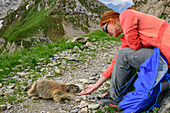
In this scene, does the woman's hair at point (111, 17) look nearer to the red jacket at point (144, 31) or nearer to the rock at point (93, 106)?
the red jacket at point (144, 31)

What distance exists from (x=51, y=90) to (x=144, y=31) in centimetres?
333

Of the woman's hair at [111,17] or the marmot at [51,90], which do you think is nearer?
the woman's hair at [111,17]

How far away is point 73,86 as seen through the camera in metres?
4.71

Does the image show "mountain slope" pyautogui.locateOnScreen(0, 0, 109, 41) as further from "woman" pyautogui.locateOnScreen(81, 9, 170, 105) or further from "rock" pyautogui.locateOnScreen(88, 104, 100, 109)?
"woman" pyautogui.locateOnScreen(81, 9, 170, 105)

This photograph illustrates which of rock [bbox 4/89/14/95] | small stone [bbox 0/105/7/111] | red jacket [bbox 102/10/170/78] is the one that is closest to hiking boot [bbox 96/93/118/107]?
red jacket [bbox 102/10/170/78]

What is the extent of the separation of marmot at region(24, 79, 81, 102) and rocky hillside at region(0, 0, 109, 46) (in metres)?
79.5

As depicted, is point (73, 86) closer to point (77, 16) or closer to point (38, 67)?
point (38, 67)

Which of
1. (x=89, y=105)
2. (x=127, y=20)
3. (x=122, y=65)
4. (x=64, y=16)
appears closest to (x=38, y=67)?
(x=89, y=105)

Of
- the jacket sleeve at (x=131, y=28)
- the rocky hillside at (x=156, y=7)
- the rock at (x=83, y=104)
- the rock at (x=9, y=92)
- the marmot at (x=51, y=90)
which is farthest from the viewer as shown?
the rocky hillside at (x=156, y=7)

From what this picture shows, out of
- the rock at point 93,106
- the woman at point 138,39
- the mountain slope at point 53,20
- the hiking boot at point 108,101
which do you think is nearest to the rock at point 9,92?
the rock at point 93,106

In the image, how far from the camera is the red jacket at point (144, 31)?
3.08 meters

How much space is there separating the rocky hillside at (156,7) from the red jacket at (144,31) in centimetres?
2010

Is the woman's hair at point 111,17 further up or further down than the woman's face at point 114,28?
further up

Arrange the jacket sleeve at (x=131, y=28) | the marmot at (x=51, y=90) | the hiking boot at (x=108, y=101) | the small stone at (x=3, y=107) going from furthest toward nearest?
the marmot at (x=51, y=90), the hiking boot at (x=108, y=101), the small stone at (x=3, y=107), the jacket sleeve at (x=131, y=28)
